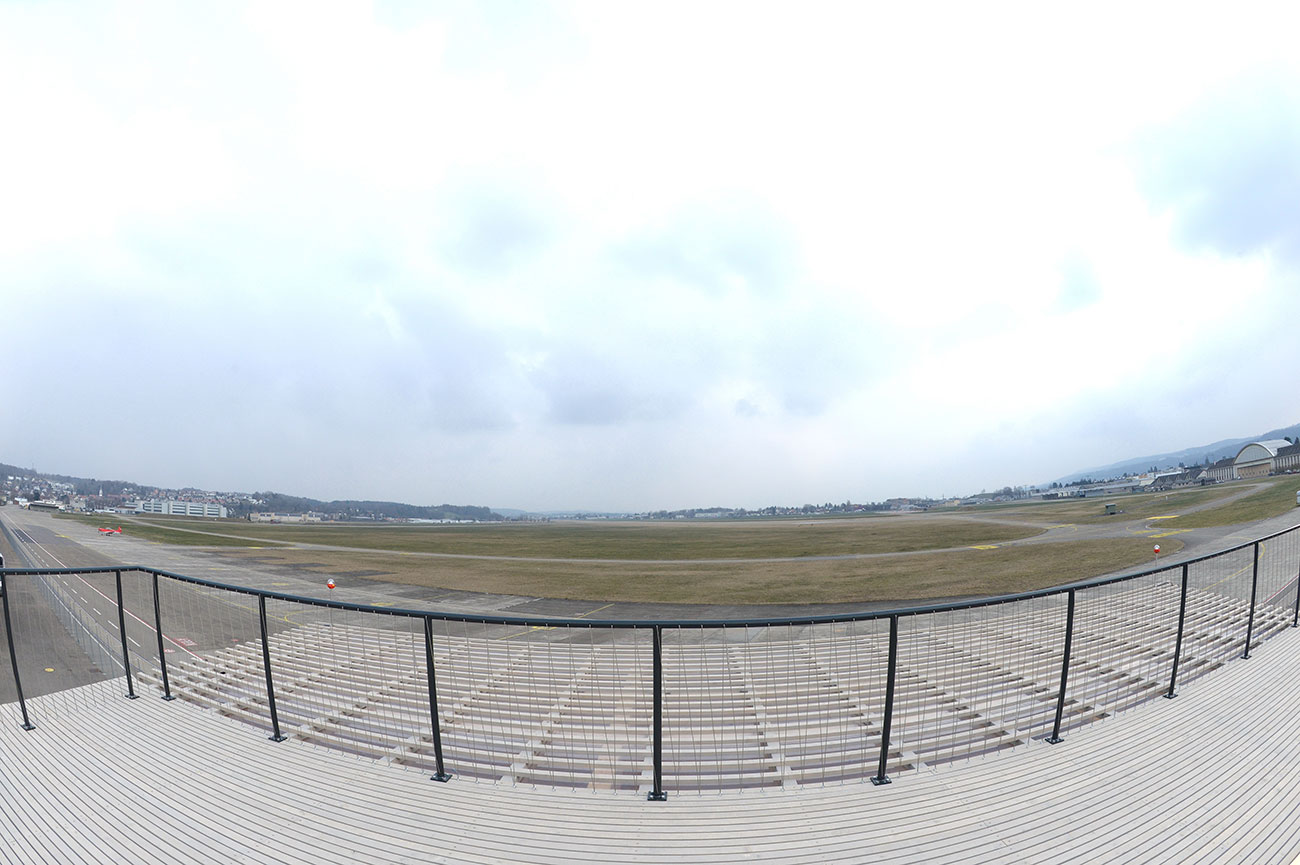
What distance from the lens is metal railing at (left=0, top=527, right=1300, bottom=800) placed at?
15.8 feet

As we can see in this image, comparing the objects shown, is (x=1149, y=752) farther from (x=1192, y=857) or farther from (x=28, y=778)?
(x=28, y=778)

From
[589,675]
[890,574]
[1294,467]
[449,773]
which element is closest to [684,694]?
[589,675]

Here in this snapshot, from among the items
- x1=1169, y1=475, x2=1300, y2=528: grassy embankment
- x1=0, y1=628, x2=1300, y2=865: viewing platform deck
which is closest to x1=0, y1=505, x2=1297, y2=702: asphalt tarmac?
x1=0, y1=628, x2=1300, y2=865: viewing platform deck

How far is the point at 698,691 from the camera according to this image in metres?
6.59

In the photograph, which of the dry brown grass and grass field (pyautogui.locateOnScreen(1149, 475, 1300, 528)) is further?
grass field (pyautogui.locateOnScreen(1149, 475, 1300, 528))

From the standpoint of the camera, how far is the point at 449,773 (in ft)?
15.9

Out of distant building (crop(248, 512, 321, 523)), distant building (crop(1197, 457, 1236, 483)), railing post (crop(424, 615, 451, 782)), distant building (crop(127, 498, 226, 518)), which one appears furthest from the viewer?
distant building (crop(127, 498, 226, 518))

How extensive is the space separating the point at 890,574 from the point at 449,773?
25620 millimetres

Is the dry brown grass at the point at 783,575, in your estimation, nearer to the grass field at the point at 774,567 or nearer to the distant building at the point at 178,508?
the grass field at the point at 774,567

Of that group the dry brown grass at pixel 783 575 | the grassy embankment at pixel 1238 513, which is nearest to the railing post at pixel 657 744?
the dry brown grass at pixel 783 575

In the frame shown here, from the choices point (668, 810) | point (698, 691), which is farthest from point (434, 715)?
point (698, 691)

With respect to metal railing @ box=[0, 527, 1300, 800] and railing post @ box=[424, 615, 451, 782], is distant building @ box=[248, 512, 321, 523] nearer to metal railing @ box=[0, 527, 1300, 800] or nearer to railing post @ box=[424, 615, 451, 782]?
metal railing @ box=[0, 527, 1300, 800]

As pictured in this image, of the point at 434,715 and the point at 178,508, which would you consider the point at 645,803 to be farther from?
the point at 178,508

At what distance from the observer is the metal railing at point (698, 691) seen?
15.8 ft
